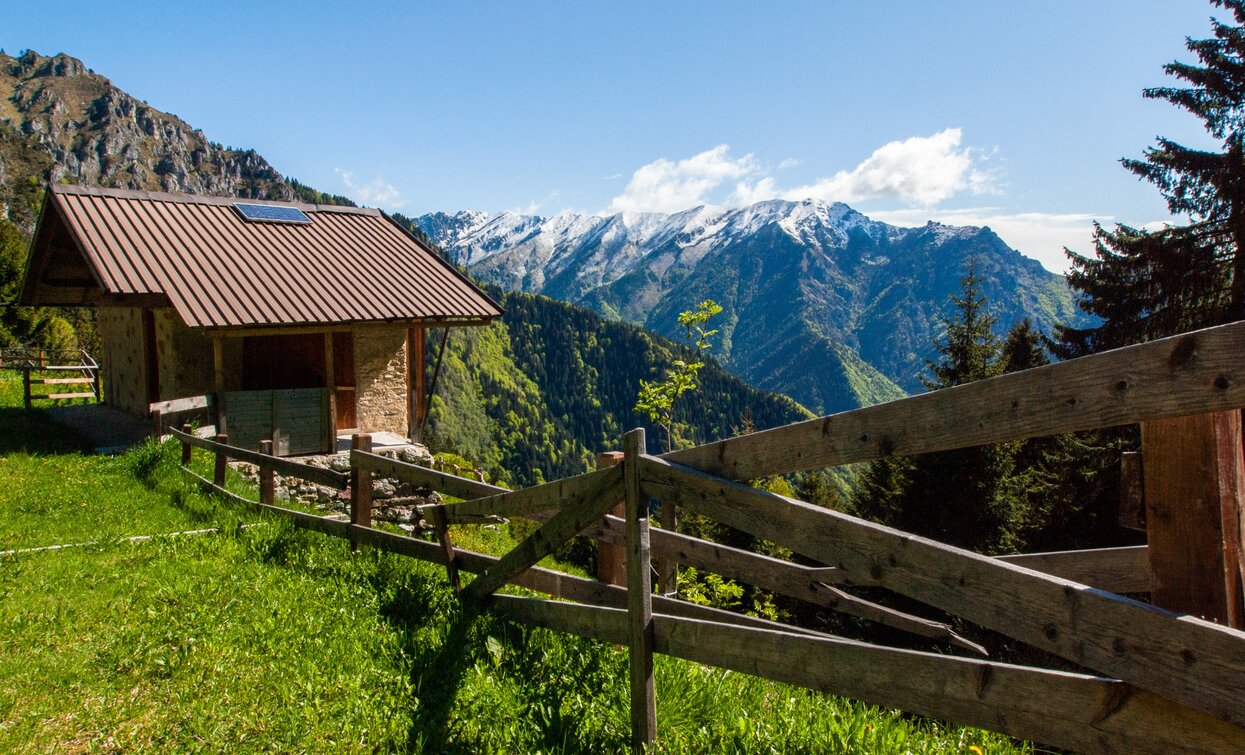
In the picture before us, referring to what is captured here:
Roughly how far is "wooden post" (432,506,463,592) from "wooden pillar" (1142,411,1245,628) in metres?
4.68

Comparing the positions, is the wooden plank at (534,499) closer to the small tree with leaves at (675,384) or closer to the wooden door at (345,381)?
the small tree with leaves at (675,384)

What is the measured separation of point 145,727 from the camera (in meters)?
3.84

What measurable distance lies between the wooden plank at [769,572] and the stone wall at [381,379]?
41.1 feet

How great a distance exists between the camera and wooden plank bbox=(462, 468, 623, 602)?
3986mm

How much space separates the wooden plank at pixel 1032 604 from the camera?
2.04 m

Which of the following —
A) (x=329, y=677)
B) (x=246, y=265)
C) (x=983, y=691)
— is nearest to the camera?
Result: (x=983, y=691)

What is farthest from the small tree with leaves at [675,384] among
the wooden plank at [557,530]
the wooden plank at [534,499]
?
the wooden plank at [557,530]

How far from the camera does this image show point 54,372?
28.6 metres

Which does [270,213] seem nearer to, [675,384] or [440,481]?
[675,384]

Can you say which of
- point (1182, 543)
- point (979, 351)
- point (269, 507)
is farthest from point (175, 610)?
point (979, 351)

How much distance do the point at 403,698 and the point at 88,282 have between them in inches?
748

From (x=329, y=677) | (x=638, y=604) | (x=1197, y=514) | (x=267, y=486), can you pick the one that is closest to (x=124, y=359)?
(x=267, y=486)

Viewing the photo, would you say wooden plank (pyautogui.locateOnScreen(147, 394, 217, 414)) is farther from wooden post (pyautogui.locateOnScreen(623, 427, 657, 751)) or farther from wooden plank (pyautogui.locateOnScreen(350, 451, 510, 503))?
wooden post (pyautogui.locateOnScreen(623, 427, 657, 751))

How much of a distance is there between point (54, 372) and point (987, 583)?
115ft
